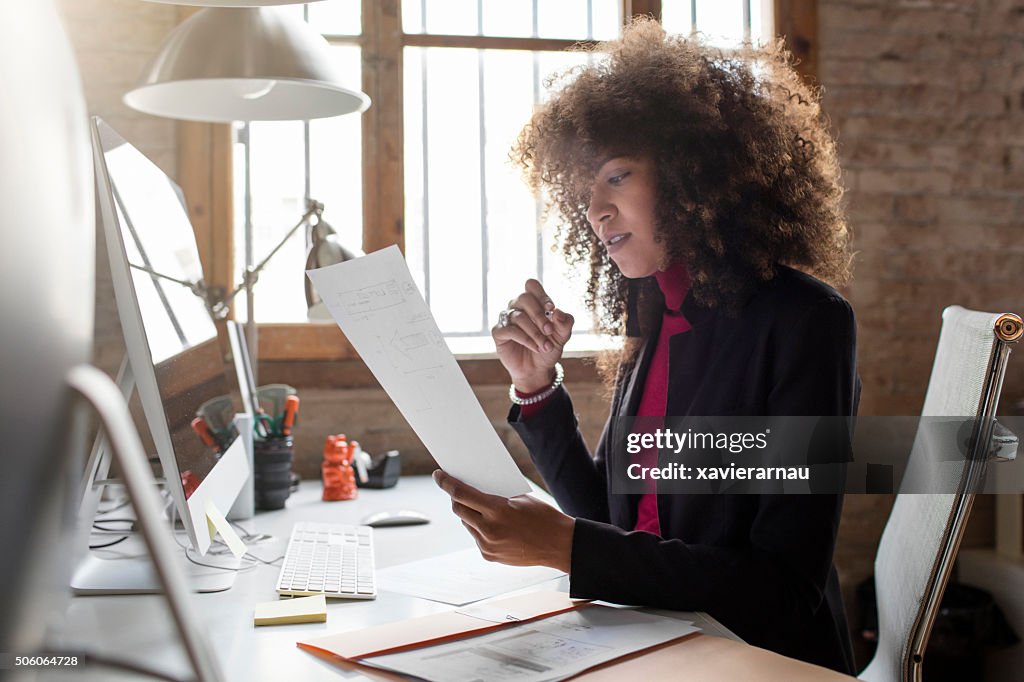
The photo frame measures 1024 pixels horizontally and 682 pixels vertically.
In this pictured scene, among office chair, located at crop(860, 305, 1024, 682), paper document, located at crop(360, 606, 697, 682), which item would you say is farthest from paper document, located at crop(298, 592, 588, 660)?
office chair, located at crop(860, 305, 1024, 682)

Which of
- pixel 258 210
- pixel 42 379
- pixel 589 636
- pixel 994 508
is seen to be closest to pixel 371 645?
pixel 589 636

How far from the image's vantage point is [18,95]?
45 centimetres

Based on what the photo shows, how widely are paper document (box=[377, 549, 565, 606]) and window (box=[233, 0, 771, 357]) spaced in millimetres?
1379

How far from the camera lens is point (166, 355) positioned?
1.04m

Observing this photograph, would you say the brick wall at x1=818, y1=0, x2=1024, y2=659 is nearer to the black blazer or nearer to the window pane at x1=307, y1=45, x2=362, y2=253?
the window pane at x1=307, y1=45, x2=362, y2=253

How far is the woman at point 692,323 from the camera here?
3.46 ft

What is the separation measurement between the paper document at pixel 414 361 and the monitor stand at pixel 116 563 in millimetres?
348

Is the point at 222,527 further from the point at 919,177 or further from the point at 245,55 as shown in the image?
the point at 919,177

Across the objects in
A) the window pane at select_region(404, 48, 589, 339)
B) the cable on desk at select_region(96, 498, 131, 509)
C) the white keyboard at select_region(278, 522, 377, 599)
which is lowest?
the white keyboard at select_region(278, 522, 377, 599)

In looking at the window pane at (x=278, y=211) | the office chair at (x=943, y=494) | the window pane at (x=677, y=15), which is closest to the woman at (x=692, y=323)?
the office chair at (x=943, y=494)

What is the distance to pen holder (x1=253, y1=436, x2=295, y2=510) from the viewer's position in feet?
6.03

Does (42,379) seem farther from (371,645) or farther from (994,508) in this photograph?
(994,508)

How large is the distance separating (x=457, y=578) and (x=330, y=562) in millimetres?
211

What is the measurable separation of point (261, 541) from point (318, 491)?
2.01 feet
